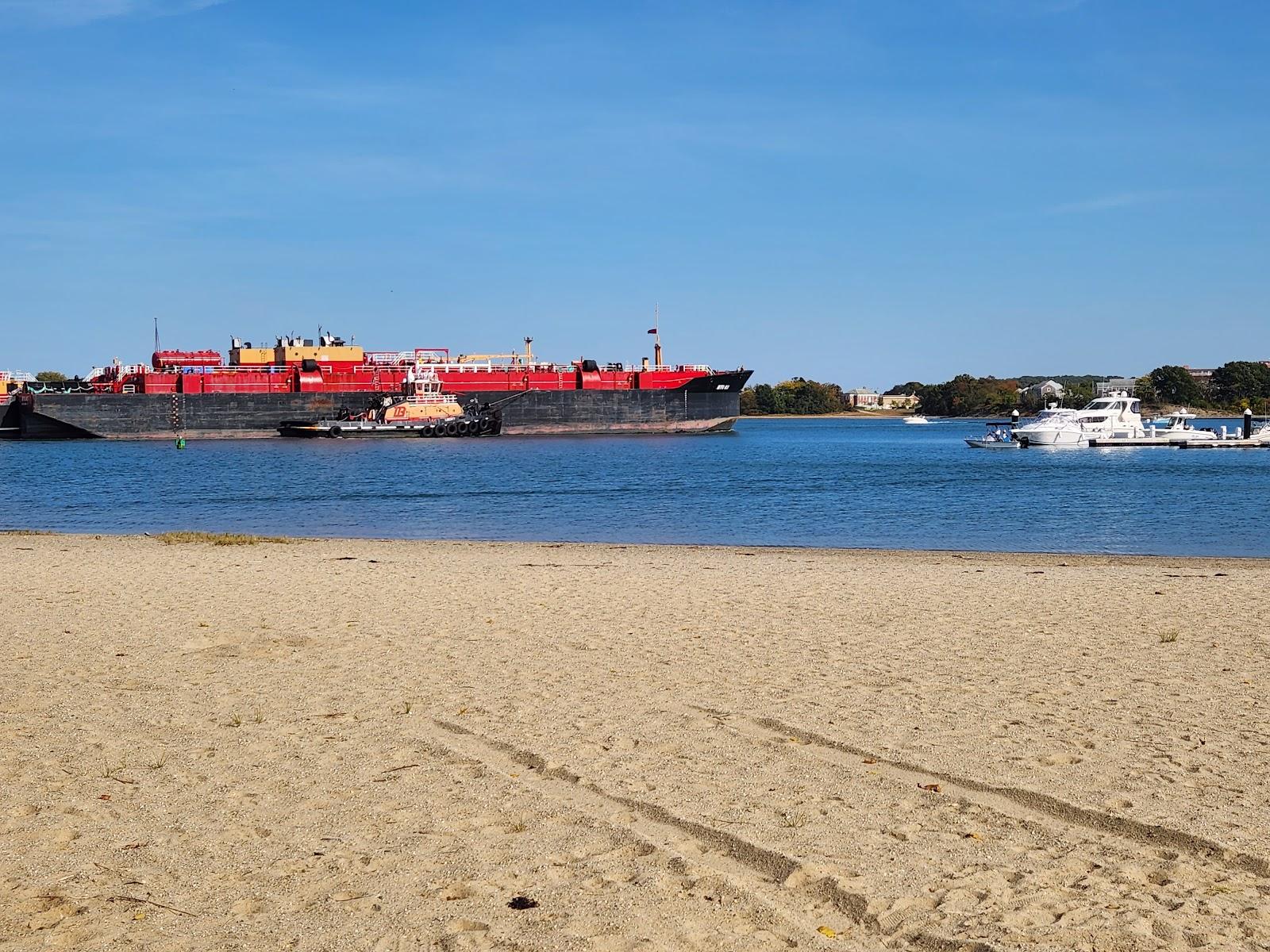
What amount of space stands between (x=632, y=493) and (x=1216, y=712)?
2564 centimetres

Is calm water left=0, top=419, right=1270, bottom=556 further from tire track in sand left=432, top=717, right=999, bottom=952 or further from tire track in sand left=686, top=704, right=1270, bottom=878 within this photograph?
tire track in sand left=432, top=717, right=999, bottom=952

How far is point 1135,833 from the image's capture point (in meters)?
5.04

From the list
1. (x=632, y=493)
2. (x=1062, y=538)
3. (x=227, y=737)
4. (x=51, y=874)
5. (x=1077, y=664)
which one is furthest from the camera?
(x=632, y=493)

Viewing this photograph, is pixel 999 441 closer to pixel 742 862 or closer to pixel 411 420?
pixel 411 420

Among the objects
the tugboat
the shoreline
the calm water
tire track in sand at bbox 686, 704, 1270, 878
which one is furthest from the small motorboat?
tire track in sand at bbox 686, 704, 1270, 878

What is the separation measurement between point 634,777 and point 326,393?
236ft

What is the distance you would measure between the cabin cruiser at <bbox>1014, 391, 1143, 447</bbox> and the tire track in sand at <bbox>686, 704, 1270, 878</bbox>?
59.4 m

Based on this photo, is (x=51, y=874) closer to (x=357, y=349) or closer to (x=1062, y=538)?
(x=1062, y=538)

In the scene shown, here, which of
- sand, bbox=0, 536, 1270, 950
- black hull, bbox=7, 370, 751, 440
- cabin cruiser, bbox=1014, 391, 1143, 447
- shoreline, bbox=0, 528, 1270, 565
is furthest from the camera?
black hull, bbox=7, 370, 751, 440

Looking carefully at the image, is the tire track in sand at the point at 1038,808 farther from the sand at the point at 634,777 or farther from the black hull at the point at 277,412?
the black hull at the point at 277,412

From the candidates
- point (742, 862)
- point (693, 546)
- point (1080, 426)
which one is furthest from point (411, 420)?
point (742, 862)

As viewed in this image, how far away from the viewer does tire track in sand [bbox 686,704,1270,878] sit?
15.8 ft

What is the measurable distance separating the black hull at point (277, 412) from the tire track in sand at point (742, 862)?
70.3 m

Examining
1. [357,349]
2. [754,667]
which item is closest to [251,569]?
[754,667]
